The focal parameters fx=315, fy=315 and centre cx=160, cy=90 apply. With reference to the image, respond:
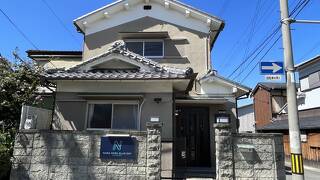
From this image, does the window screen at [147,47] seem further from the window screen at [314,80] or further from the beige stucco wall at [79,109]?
the window screen at [314,80]

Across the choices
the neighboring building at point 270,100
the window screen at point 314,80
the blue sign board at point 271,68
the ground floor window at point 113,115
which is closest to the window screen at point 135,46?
the ground floor window at point 113,115

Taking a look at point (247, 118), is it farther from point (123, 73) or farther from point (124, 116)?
point (123, 73)

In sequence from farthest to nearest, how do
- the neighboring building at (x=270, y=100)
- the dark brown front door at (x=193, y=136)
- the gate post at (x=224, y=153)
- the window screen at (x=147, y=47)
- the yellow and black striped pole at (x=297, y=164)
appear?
the neighboring building at (x=270, y=100), the window screen at (x=147, y=47), the dark brown front door at (x=193, y=136), the gate post at (x=224, y=153), the yellow and black striped pole at (x=297, y=164)

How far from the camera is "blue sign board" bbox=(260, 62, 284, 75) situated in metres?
8.30

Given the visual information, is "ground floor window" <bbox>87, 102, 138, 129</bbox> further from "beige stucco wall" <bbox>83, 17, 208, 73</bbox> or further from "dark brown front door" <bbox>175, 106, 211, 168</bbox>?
"beige stucco wall" <bbox>83, 17, 208, 73</bbox>

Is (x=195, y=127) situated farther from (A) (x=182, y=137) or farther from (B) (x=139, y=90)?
(B) (x=139, y=90)

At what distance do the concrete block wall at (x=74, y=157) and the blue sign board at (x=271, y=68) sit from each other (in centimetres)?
329

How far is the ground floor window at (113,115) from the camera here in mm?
11406

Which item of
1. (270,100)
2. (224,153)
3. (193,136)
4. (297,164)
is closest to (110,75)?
(224,153)

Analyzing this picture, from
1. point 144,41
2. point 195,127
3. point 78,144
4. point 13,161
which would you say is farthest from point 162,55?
point 13,161

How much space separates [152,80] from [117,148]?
2901 mm

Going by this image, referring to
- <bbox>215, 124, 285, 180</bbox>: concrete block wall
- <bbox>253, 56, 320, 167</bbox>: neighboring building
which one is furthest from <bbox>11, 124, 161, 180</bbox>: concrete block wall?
<bbox>253, 56, 320, 167</bbox>: neighboring building

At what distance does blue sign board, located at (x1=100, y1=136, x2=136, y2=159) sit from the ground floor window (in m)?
2.29

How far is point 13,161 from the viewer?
9086 mm
